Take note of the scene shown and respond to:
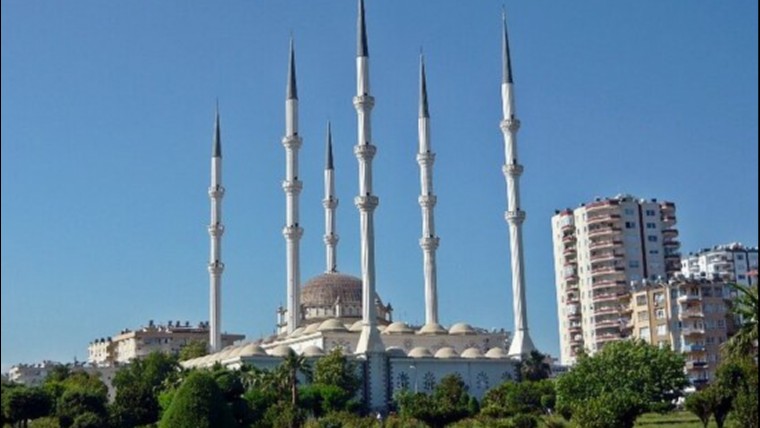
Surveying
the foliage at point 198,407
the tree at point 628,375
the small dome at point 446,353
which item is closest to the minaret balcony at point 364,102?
the small dome at point 446,353

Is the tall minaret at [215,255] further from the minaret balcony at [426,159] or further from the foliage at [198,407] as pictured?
the foliage at [198,407]

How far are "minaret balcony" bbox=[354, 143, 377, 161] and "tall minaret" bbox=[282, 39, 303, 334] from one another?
8.57 meters

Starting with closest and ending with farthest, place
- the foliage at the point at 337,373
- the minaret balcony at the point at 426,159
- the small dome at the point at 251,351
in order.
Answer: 1. the foliage at the point at 337,373
2. the small dome at the point at 251,351
3. the minaret balcony at the point at 426,159

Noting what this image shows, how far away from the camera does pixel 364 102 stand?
5822 centimetres

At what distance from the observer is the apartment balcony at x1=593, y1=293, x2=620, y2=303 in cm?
7700

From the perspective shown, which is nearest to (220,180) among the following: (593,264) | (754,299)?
(593,264)

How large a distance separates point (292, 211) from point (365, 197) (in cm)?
965

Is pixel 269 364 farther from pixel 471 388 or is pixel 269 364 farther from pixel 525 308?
pixel 525 308

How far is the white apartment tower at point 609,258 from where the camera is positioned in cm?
7744

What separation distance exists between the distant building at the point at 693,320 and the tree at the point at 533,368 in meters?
12.6

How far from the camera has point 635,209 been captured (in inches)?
3113

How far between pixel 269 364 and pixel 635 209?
34771mm

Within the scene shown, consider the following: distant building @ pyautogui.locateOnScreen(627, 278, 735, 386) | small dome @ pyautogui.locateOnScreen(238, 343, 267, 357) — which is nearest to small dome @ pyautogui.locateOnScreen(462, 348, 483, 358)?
small dome @ pyautogui.locateOnScreen(238, 343, 267, 357)

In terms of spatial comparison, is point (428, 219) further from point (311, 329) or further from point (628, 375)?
point (628, 375)
